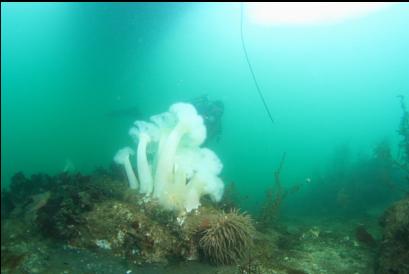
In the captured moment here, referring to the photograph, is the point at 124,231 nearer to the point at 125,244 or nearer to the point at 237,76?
the point at 125,244

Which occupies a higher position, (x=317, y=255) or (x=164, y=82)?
(x=164, y=82)

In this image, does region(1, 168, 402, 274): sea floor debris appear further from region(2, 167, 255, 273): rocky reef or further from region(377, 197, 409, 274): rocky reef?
region(377, 197, 409, 274): rocky reef

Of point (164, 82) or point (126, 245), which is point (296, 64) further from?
point (126, 245)

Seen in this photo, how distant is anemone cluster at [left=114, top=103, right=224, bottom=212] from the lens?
23.2 ft

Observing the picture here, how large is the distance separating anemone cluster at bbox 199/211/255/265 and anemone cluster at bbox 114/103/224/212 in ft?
3.52

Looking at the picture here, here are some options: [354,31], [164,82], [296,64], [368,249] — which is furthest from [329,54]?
[368,249]

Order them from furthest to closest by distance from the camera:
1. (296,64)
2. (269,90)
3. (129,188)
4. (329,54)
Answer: (269,90)
(296,64)
(329,54)
(129,188)

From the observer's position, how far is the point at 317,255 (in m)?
6.84

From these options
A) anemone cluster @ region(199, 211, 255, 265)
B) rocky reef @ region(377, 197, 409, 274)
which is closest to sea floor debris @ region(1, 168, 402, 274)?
anemone cluster @ region(199, 211, 255, 265)

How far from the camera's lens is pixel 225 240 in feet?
18.9

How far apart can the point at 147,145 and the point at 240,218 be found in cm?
354

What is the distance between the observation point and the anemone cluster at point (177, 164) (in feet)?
23.2

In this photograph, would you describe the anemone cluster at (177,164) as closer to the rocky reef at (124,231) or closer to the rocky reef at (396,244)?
the rocky reef at (124,231)

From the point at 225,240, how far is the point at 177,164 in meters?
2.23
